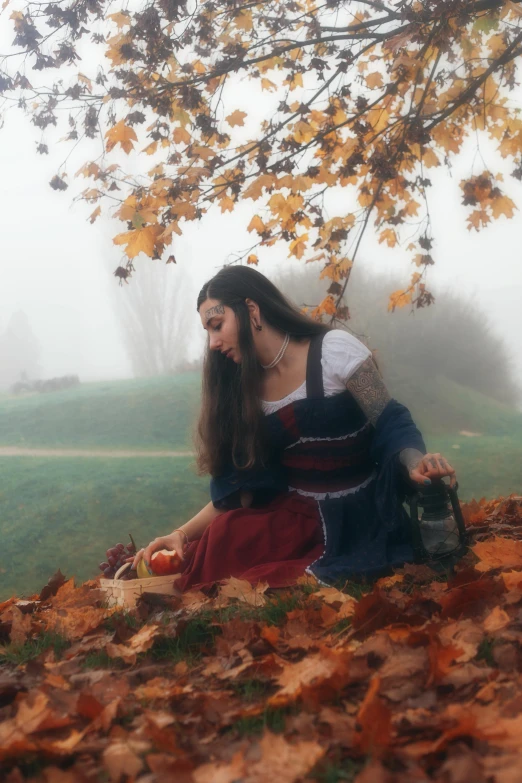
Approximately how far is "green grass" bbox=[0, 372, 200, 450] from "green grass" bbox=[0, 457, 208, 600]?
0.55 m

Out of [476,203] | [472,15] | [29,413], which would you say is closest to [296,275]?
[29,413]

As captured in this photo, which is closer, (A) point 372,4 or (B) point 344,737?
(B) point 344,737

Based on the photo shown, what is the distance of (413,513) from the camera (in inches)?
110

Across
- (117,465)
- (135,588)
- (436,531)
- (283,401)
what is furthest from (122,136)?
(117,465)

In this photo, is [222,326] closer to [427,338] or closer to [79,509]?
[79,509]

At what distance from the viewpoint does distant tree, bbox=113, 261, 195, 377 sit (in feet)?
53.1

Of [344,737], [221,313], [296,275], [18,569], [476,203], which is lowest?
[18,569]

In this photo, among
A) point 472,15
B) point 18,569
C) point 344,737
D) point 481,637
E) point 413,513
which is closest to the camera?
point 344,737

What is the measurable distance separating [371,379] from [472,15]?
2.35 m

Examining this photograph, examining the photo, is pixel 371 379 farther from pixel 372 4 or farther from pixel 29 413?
pixel 29 413

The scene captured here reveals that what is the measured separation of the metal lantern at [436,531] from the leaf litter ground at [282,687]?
10 centimetres

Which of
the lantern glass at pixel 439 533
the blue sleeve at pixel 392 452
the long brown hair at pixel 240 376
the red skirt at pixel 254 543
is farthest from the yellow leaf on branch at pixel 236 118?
the lantern glass at pixel 439 533

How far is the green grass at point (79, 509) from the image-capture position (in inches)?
225

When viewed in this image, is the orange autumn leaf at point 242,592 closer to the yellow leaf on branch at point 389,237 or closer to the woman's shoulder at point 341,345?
the woman's shoulder at point 341,345
